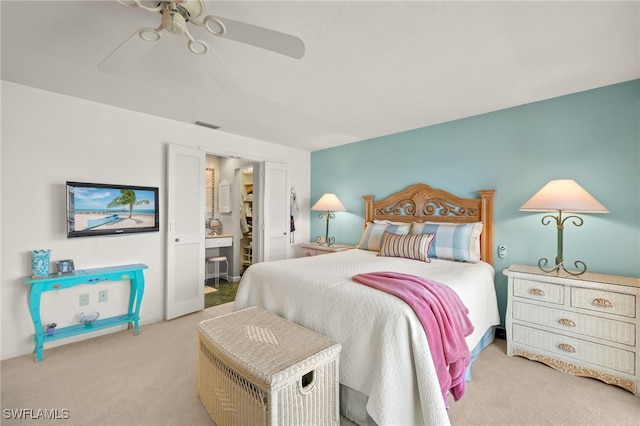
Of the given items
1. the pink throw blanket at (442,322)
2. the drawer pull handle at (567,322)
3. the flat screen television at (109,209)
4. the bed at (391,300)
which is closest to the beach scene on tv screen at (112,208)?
the flat screen television at (109,209)

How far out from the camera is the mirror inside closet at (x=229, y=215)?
17.4ft

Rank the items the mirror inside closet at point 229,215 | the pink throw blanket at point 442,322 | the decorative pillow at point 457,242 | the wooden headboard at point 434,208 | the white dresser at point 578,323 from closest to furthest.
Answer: the pink throw blanket at point 442,322 → the white dresser at point 578,323 → the decorative pillow at point 457,242 → the wooden headboard at point 434,208 → the mirror inside closet at point 229,215

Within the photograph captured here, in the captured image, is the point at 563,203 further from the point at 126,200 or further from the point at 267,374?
the point at 126,200

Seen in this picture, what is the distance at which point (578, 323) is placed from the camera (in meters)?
2.26

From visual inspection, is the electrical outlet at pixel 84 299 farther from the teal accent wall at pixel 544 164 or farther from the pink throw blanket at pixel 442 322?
the teal accent wall at pixel 544 164

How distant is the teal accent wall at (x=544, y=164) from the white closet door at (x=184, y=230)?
2.68 meters

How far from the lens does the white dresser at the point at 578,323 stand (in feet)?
6.80

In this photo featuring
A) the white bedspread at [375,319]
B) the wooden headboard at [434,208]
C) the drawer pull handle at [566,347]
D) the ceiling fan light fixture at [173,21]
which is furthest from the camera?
the wooden headboard at [434,208]

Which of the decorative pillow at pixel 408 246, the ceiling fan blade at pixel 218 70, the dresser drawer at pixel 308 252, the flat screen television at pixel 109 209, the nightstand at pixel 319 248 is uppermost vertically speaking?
the ceiling fan blade at pixel 218 70

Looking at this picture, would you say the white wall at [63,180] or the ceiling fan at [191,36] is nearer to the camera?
the ceiling fan at [191,36]

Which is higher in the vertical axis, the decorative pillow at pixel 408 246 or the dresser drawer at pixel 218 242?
the decorative pillow at pixel 408 246

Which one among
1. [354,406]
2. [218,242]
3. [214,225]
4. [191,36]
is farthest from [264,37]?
[214,225]

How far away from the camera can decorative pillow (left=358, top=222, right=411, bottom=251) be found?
3.45 meters

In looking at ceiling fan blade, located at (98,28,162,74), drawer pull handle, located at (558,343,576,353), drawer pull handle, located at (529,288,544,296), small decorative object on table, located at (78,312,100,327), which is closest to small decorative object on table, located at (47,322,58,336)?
small decorative object on table, located at (78,312,100,327)
